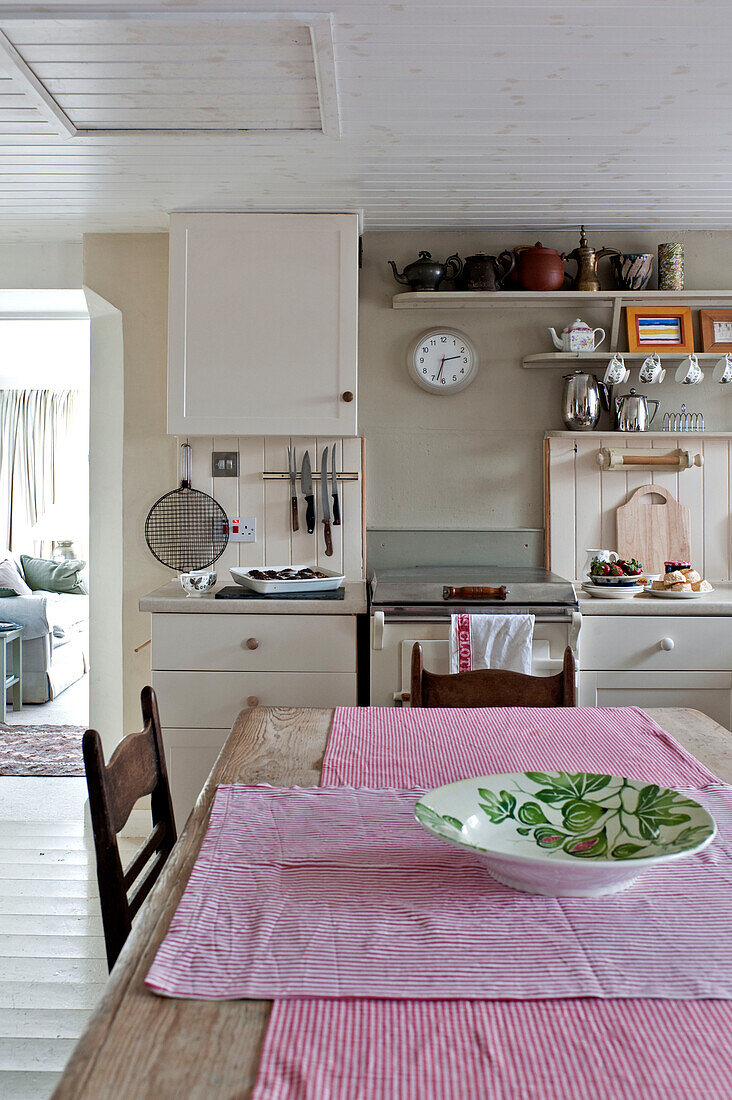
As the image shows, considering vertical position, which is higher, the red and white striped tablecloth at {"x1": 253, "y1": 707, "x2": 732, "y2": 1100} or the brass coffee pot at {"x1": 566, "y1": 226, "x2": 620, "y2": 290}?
the brass coffee pot at {"x1": 566, "y1": 226, "x2": 620, "y2": 290}

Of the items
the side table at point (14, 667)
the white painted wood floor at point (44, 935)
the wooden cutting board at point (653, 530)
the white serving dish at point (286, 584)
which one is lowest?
the white painted wood floor at point (44, 935)

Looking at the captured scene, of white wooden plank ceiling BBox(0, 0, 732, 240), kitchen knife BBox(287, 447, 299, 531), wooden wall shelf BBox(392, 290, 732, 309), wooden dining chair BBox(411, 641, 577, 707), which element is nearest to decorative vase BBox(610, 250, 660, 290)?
wooden wall shelf BBox(392, 290, 732, 309)

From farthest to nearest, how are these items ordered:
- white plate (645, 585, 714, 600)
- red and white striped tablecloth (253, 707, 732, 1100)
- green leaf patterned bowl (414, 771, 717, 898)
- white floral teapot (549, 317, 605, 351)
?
white floral teapot (549, 317, 605, 351) < white plate (645, 585, 714, 600) < green leaf patterned bowl (414, 771, 717, 898) < red and white striped tablecloth (253, 707, 732, 1100)

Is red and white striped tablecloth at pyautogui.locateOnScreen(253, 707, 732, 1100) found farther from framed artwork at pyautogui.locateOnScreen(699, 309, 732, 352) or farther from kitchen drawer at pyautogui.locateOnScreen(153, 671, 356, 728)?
framed artwork at pyautogui.locateOnScreen(699, 309, 732, 352)

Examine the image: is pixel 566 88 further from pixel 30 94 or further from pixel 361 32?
pixel 30 94

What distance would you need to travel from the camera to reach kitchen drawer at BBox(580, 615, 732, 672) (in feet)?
9.37

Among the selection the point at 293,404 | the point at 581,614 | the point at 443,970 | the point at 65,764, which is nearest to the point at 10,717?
the point at 65,764

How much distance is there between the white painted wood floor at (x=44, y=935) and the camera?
1975mm

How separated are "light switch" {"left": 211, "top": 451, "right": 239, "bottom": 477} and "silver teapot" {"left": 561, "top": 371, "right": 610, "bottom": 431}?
1.27m

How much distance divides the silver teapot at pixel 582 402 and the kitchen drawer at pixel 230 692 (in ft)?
4.26

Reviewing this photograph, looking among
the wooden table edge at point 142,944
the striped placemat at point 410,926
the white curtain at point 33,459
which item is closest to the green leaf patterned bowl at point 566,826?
the striped placemat at point 410,926

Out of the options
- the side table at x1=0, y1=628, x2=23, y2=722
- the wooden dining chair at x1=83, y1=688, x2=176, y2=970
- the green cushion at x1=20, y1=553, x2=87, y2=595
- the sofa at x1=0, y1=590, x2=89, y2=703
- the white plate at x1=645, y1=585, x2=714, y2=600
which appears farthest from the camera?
the green cushion at x1=20, y1=553, x2=87, y2=595

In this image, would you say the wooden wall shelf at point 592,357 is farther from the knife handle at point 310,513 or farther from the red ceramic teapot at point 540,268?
the knife handle at point 310,513

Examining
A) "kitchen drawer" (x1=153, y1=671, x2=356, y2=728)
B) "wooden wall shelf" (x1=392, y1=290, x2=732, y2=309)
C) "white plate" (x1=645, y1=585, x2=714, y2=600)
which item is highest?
"wooden wall shelf" (x1=392, y1=290, x2=732, y2=309)
